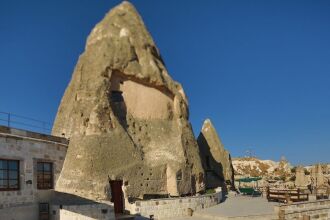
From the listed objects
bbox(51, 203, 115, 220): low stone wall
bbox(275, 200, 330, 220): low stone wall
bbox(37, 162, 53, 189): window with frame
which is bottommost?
bbox(275, 200, 330, 220): low stone wall

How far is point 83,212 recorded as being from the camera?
1616 centimetres

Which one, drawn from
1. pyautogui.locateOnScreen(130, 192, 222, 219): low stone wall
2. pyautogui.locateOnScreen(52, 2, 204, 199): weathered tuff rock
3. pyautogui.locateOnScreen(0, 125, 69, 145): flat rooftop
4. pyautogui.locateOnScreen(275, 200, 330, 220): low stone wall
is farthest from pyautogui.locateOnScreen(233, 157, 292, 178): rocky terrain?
pyautogui.locateOnScreen(0, 125, 69, 145): flat rooftop

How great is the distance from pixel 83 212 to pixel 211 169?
23.0 m

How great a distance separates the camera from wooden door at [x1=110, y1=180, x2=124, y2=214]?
74.8ft

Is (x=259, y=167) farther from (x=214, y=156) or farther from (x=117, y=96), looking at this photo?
(x=117, y=96)

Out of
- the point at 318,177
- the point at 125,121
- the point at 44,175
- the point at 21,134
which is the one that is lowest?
the point at 318,177

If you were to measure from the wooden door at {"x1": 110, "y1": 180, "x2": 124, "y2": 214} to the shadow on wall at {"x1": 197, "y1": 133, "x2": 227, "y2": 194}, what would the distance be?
1371 cm

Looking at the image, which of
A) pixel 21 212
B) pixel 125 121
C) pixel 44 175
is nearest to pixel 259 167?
pixel 125 121

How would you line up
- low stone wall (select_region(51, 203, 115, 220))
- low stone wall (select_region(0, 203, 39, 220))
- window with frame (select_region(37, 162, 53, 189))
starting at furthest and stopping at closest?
window with frame (select_region(37, 162, 53, 189)) < low stone wall (select_region(51, 203, 115, 220)) < low stone wall (select_region(0, 203, 39, 220))

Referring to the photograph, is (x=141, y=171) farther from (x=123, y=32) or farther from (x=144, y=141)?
(x=123, y=32)

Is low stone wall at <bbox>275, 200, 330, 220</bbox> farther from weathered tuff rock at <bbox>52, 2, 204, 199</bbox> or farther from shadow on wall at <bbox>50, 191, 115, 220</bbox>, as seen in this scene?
shadow on wall at <bbox>50, 191, 115, 220</bbox>

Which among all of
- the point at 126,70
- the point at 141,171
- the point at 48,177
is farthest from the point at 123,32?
the point at 48,177

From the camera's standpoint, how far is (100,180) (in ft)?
74.5

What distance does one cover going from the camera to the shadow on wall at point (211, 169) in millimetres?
36750
